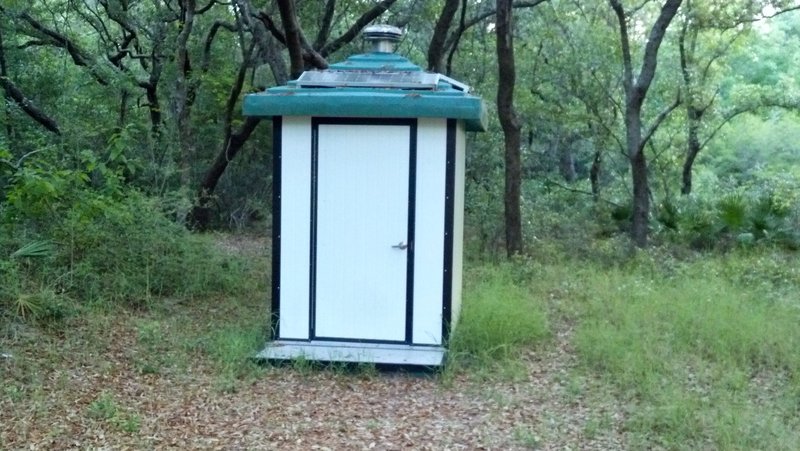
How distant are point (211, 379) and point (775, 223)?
10.1m

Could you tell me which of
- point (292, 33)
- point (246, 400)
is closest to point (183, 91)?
point (292, 33)

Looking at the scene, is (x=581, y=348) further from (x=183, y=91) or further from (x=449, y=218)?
(x=183, y=91)

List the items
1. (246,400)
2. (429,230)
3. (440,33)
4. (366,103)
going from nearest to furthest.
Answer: (246,400) < (366,103) < (429,230) < (440,33)

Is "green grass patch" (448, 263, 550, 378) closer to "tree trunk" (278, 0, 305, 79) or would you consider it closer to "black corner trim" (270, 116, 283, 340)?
"black corner trim" (270, 116, 283, 340)

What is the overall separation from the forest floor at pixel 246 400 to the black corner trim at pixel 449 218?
0.60 meters

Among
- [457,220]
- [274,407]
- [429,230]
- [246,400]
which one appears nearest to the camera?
[274,407]

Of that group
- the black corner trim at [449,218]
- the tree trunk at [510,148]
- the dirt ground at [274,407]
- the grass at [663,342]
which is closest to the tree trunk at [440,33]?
the tree trunk at [510,148]

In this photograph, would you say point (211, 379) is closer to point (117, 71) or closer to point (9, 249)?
point (9, 249)

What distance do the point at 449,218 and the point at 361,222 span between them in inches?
28.9

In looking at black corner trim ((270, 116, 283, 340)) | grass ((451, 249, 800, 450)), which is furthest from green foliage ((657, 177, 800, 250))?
black corner trim ((270, 116, 283, 340))

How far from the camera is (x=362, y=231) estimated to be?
708 centimetres

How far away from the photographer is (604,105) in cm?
1695

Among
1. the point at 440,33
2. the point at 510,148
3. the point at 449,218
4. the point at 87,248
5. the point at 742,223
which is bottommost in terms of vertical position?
the point at 742,223

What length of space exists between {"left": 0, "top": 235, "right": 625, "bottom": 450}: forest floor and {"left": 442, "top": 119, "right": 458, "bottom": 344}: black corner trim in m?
0.60
